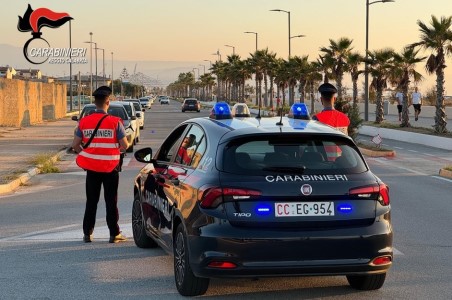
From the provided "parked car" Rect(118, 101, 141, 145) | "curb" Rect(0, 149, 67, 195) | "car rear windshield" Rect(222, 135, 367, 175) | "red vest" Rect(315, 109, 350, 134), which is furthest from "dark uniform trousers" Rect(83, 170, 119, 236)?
"parked car" Rect(118, 101, 141, 145)

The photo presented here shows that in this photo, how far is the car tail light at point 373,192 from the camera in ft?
21.1

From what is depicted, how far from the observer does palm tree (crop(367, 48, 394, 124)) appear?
43.5 m

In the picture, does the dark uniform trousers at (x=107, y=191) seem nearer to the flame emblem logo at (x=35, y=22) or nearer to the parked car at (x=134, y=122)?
the parked car at (x=134, y=122)

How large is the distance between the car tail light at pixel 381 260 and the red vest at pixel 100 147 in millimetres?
3733

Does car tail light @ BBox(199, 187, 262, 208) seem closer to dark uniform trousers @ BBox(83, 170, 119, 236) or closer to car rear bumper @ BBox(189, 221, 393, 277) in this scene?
car rear bumper @ BBox(189, 221, 393, 277)

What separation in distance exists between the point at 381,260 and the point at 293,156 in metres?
1.09

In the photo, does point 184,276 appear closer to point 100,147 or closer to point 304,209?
point 304,209

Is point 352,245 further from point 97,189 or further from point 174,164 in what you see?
point 97,189

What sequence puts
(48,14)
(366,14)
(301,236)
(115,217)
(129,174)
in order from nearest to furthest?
(301,236), (115,217), (129,174), (366,14), (48,14)

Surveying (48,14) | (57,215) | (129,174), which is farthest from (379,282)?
(48,14)

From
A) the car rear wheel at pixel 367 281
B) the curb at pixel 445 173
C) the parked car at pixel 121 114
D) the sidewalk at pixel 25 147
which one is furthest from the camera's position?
the parked car at pixel 121 114

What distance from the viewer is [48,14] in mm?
55281

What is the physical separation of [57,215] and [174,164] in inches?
184

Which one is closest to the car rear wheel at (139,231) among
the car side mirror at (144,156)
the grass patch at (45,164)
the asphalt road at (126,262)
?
the asphalt road at (126,262)
